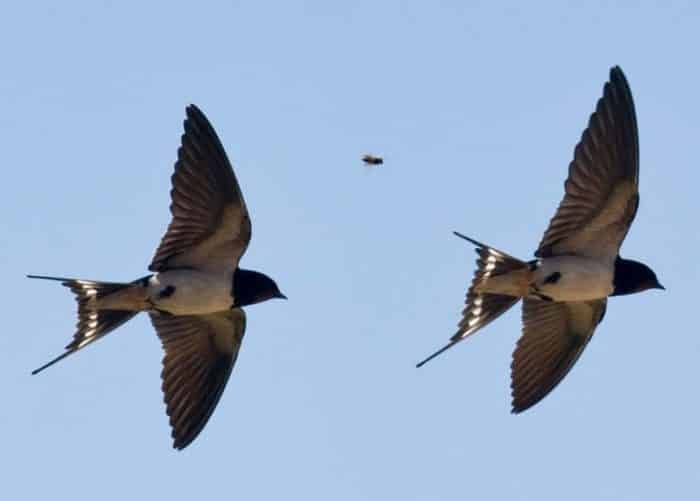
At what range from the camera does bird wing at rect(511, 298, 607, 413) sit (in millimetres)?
13992

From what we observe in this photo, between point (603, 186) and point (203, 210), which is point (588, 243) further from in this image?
point (203, 210)

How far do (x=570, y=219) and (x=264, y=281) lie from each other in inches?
71.7

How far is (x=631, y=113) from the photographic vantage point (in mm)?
13570

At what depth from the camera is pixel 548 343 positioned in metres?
14.1

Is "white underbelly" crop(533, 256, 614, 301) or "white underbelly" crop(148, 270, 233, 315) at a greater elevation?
"white underbelly" crop(533, 256, 614, 301)

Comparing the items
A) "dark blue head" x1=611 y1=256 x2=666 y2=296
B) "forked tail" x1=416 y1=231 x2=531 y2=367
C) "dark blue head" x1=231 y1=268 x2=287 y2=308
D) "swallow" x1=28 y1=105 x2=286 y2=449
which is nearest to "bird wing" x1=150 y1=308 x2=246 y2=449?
"swallow" x1=28 y1=105 x2=286 y2=449

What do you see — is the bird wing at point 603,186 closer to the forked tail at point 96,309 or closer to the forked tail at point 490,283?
the forked tail at point 490,283

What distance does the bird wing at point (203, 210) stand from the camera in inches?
523

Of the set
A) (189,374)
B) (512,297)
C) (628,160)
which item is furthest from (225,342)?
(628,160)

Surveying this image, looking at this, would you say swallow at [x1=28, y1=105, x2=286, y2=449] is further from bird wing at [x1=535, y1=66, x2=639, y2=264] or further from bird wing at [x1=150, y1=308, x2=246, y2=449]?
bird wing at [x1=535, y1=66, x2=639, y2=264]

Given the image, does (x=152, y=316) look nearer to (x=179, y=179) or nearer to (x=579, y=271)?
(x=179, y=179)

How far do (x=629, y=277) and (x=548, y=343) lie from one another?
0.68m

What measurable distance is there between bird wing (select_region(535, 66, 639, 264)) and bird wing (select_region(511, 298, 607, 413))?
1.60 feet

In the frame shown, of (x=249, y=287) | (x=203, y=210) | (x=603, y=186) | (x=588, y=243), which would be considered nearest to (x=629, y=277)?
(x=588, y=243)
